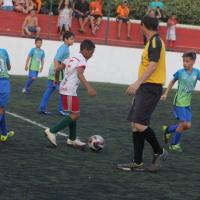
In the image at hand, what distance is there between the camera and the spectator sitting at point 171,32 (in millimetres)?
24609

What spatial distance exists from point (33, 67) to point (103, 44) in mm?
6546

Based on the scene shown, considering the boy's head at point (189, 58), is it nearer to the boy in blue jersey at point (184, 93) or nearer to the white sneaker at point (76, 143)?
the boy in blue jersey at point (184, 93)

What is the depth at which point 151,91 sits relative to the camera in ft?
26.1

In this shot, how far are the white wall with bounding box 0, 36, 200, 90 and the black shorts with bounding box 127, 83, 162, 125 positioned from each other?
596 inches

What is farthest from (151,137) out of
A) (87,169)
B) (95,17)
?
(95,17)

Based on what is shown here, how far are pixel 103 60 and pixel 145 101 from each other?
50.9 ft

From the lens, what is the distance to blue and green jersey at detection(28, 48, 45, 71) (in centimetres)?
1742

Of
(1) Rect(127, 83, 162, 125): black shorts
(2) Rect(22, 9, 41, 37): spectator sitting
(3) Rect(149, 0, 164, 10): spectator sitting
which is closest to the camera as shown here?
(1) Rect(127, 83, 162, 125): black shorts

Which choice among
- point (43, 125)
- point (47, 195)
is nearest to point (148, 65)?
point (47, 195)

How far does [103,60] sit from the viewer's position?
23.4 metres

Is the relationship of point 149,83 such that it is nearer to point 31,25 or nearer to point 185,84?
point 185,84

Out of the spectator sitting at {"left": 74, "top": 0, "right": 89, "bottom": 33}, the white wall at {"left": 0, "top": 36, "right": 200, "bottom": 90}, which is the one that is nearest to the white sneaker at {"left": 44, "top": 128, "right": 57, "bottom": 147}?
the white wall at {"left": 0, "top": 36, "right": 200, "bottom": 90}

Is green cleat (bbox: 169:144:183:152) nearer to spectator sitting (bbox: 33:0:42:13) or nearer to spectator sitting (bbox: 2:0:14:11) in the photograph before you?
spectator sitting (bbox: 2:0:14:11)

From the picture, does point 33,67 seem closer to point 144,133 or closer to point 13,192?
point 144,133
